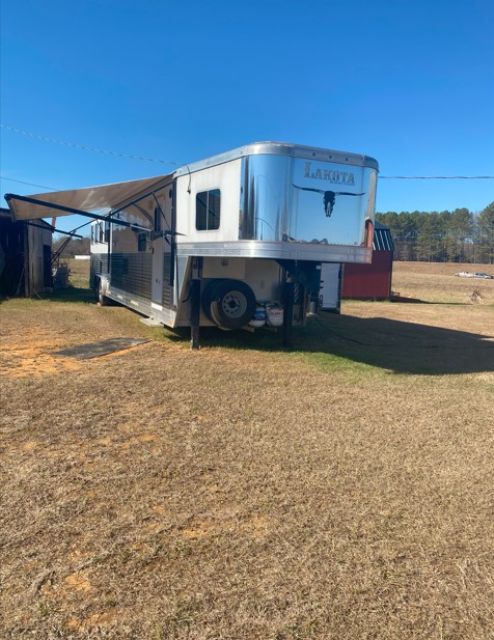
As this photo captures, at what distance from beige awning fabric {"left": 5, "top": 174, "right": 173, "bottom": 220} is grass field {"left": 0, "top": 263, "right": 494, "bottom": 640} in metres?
3.98

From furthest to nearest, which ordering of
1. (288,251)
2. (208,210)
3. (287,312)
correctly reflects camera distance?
1. (287,312)
2. (208,210)
3. (288,251)

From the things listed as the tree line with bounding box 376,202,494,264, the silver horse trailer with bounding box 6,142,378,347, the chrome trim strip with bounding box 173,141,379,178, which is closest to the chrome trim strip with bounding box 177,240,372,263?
the silver horse trailer with bounding box 6,142,378,347

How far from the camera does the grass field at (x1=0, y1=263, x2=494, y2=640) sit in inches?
90.8

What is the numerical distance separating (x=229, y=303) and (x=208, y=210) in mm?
1543

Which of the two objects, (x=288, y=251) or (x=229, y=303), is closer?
(x=288, y=251)

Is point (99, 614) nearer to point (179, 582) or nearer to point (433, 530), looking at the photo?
point (179, 582)

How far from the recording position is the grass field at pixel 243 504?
2307 mm

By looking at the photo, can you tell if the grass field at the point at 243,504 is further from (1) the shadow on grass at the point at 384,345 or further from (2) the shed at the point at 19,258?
(2) the shed at the point at 19,258

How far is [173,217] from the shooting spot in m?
8.84

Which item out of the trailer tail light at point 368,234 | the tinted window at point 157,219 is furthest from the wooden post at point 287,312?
the tinted window at point 157,219

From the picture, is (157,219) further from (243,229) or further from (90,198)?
(243,229)

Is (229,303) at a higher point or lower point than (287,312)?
higher

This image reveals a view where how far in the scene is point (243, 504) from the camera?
327cm

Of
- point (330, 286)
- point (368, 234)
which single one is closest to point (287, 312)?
point (368, 234)
